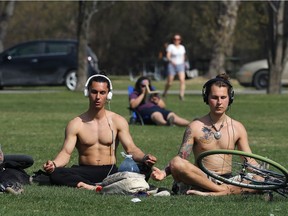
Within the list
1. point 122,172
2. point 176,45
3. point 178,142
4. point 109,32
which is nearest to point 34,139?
point 178,142

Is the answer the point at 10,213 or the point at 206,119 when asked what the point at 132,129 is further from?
the point at 10,213

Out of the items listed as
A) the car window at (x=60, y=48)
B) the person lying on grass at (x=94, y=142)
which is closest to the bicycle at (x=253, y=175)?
the person lying on grass at (x=94, y=142)

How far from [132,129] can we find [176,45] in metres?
12.2

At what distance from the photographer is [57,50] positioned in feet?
122

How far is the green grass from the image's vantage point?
28.9ft

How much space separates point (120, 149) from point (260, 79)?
77.0 feet

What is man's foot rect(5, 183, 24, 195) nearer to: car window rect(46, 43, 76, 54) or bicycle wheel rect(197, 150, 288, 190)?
bicycle wheel rect(197, 150, 288, 190)

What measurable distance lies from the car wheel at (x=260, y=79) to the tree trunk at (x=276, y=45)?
15.8ft

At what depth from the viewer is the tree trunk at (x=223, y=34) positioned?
1832 inches

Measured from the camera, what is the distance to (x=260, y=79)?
1512 inches

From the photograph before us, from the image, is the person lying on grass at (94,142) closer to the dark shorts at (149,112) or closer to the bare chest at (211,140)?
the bare chest at (211,140)

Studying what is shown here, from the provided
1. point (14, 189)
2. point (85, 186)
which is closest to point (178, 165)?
point (85, 186)

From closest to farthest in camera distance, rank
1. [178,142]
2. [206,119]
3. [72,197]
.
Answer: [72,197] < [206,119] < [178,142]

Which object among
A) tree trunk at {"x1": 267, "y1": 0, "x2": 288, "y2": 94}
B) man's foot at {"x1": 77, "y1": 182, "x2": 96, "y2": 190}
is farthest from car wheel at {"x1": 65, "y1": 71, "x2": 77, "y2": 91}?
man's foot at {"x1": 77, "y1": 182, "x2": 96, "y2": 190}
